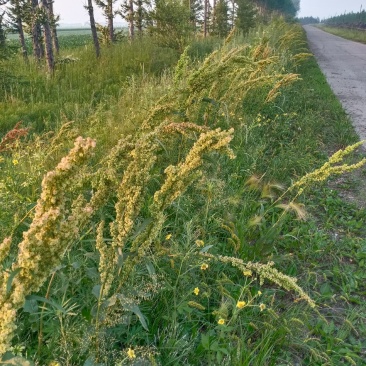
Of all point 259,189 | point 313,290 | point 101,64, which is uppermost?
point 101,64

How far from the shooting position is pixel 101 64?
A: 32.7ft

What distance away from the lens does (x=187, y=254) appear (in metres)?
2.29

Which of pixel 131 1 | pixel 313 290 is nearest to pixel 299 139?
pixel 313 290

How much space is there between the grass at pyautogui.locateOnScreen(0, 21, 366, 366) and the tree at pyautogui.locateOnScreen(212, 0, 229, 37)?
64.1 feet

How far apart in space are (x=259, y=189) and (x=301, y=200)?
59 cm

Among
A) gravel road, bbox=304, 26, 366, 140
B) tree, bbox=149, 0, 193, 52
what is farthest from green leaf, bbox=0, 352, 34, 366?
tree, bbox=149, 0, 193, 52

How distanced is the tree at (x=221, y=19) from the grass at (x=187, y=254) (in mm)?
19544

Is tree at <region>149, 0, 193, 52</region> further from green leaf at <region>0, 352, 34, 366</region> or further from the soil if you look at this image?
green leaf at <region>0, 352, 34, 366</region>

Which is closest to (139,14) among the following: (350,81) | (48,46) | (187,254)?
(48,46)

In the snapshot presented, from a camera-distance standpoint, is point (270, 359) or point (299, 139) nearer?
point (270, 359)

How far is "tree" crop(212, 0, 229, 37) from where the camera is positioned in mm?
22750

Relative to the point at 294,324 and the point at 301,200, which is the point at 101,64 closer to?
the point at 301,200

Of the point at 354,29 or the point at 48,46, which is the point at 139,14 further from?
the point at 354,29

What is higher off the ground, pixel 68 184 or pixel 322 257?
pixel 68 184
